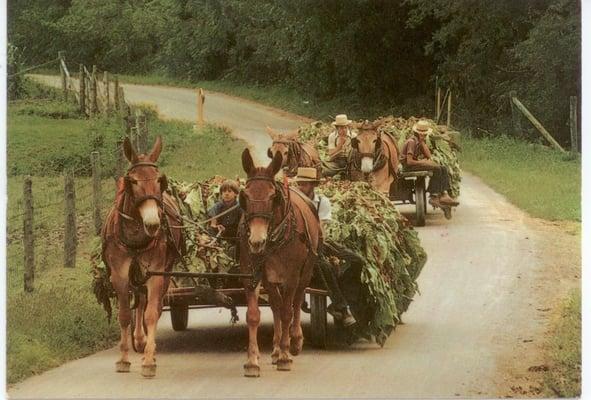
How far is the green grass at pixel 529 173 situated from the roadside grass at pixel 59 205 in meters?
5.06

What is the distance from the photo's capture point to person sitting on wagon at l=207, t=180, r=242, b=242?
1398cm

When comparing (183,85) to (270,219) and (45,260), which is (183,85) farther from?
(270,219)

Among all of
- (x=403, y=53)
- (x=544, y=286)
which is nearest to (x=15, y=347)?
(x=544, y=286)

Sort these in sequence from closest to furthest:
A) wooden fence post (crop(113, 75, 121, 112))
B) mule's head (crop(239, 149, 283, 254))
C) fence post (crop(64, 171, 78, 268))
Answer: mule's head (crop(239, 149, 283, 254)) → fence post (crop(64, 171, 78, 268)) → wooden fence post (crop(113, 75, 121, 112))

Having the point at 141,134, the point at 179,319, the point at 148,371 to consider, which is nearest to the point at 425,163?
the point at 141,134

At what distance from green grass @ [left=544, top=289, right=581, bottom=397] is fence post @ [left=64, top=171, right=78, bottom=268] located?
255 inches

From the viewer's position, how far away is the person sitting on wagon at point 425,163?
77.2ft

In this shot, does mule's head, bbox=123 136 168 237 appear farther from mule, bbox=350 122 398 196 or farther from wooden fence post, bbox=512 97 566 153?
wooden fence post, bbox=512 97 566 153

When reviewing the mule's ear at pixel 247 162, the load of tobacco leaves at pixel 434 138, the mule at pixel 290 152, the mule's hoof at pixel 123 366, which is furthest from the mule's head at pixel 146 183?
the load of tobacco leaves at pixel 434 138

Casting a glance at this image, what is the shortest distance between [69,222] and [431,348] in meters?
5.63

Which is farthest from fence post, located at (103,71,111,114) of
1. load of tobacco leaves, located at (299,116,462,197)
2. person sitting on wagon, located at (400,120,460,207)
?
person sitting on wagon, located at (400,120,460,207)

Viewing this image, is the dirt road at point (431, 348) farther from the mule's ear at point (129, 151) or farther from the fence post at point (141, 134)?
the fence post at point (141, 134)

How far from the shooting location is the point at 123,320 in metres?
13.5

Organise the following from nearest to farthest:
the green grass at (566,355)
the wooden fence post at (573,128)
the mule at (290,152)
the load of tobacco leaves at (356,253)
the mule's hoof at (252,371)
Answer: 1. the green grass at (566,355)
2. the mule's hoof at (252,371)
3. the load of tobacco leaves at (356,253)
4. the mule at (290,152)
5. the wooden fence post at (573,128)
